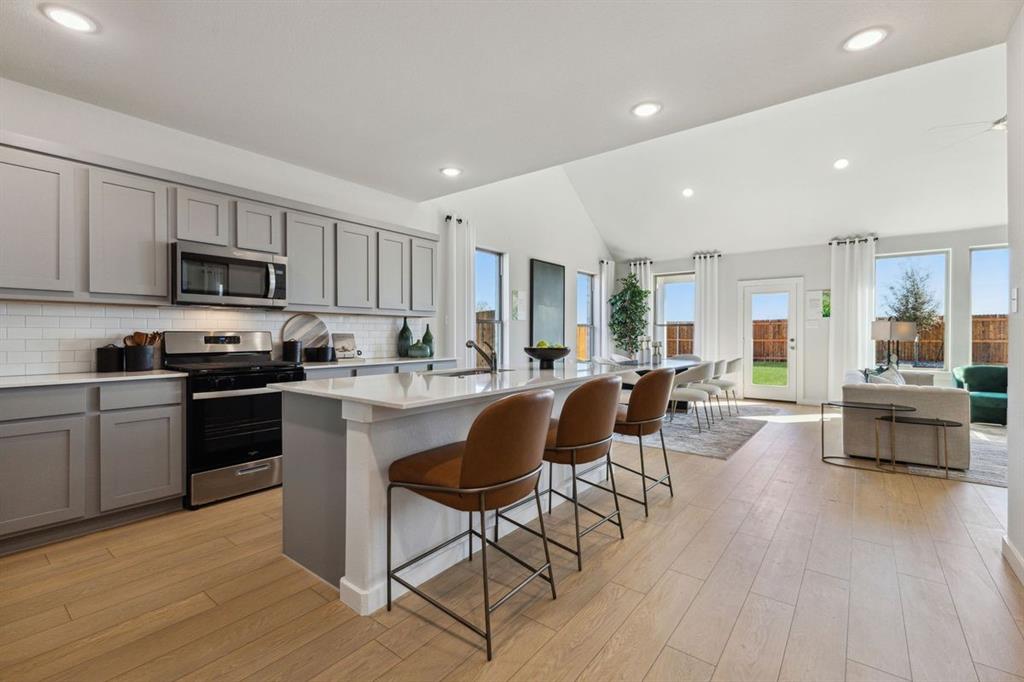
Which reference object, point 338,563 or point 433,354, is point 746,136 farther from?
point 338,563

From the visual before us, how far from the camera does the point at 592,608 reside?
190 cm

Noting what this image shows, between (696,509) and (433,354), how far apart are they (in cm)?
308

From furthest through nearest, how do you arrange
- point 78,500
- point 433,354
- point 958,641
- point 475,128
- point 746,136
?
point 746,136 < point 433,354 < point 475,128 < point 78,500 < point 958,641

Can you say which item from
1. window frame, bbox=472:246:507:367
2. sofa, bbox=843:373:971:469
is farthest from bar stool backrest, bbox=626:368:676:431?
window frame, bbox=472:246:507:367

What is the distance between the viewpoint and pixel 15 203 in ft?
8.43

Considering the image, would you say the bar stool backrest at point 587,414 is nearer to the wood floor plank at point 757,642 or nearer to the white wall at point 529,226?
the wood floor plank at point 757,642

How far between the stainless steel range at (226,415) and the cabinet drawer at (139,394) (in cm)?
8

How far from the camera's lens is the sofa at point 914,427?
3.78 m

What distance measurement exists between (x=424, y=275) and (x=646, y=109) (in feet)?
9.12

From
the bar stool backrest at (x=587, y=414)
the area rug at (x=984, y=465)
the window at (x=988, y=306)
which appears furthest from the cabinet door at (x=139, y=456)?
the window at (x=988, y=306)

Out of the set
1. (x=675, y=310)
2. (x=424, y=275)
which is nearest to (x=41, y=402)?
(x=424, y=275)

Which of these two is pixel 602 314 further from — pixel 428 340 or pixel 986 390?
pixel 986 390

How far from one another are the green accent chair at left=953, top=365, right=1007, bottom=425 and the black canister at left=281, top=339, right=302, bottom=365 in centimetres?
738

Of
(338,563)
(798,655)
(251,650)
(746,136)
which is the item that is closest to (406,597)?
(338,563)
